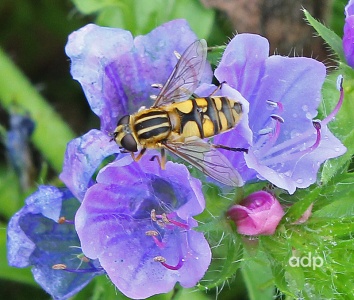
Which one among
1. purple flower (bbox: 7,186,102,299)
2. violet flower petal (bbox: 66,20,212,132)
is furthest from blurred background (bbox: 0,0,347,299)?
violet flower petal (bbox: 66,20,212,132)

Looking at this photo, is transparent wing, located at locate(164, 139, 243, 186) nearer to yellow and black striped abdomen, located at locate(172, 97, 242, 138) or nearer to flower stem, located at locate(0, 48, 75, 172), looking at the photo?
yellow and black striped abdomen, located at locate(172, 97, 242, 138)

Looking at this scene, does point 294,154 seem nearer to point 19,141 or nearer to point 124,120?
point 124,120

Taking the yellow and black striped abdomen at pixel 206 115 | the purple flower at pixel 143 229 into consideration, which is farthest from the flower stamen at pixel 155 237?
the yellow and black striped abdomen at pixel 206 115

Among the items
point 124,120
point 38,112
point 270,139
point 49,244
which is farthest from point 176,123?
point 38,112

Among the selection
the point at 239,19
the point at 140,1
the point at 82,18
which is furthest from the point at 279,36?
the point at 82,18

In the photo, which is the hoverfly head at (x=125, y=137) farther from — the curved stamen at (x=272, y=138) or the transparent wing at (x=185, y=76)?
the curved stamen at (x=272, y=138)
